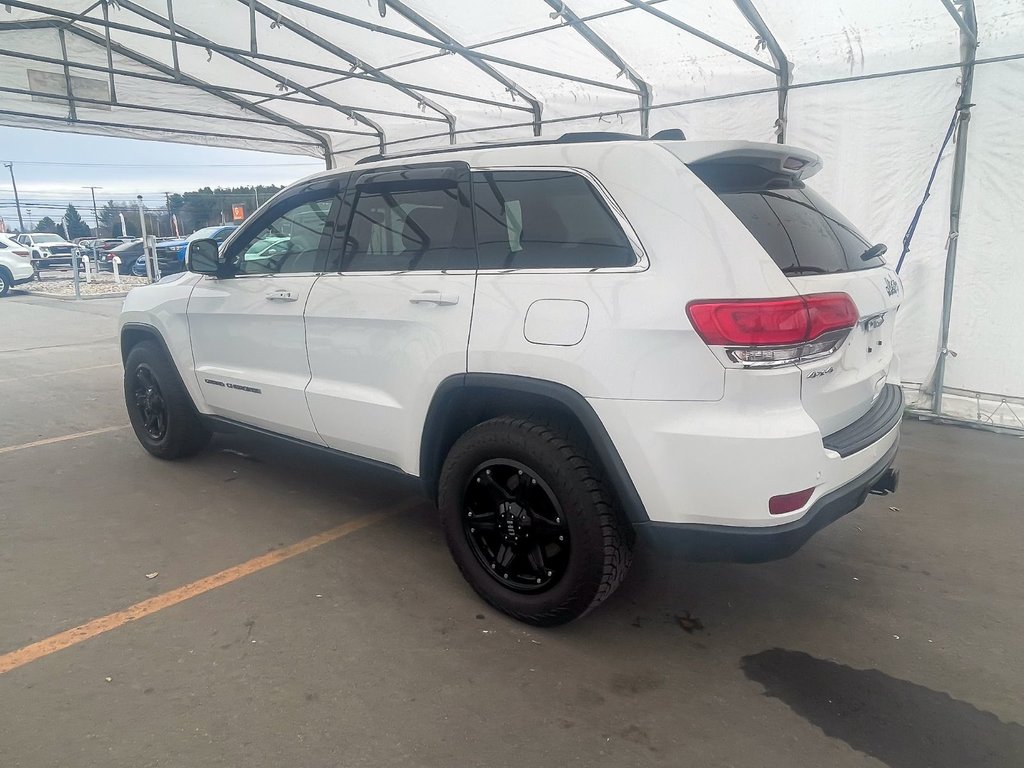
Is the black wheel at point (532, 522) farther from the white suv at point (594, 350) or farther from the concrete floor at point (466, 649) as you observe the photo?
the concrete floor at point (466, 649)

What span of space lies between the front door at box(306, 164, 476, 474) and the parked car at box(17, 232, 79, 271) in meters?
26.6

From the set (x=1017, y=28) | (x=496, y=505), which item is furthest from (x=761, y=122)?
(x=496, y=505)

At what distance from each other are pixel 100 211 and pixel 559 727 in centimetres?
4387

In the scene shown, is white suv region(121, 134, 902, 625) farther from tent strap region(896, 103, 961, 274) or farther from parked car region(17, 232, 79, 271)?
parked car region(17, 232, 79, 271)

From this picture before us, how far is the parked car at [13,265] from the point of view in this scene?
1852 cm

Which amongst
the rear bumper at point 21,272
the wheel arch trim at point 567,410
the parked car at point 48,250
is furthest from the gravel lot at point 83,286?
the wheel arch trim at point 567,410

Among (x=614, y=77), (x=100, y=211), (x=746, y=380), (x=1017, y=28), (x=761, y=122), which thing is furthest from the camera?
(x=100, y=211)

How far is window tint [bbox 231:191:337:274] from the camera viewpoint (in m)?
3.63

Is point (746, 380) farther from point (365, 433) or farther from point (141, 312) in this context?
point (141, 312)

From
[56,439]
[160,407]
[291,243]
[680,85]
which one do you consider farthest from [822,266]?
[680,85]

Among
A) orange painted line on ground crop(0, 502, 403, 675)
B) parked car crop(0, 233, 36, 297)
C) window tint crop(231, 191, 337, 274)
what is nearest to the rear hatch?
window tint crop(231, 191, 337, 274)

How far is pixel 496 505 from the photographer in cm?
289

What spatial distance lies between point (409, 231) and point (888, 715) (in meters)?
2.62

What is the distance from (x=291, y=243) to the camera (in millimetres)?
3840
